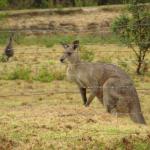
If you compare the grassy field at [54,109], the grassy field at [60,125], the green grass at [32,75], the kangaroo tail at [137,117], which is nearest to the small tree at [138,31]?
the grassy field at [54,109]

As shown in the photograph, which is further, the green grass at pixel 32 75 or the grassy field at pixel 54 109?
the green grass at pixel 32 75

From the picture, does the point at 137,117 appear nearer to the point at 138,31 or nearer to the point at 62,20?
the point at 138,31

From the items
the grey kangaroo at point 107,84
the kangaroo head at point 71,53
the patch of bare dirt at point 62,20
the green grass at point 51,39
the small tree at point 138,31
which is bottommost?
the patch of bare dirt at point 62,20

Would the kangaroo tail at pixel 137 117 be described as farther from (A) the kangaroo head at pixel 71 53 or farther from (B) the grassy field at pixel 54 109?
(A) the kangaroo head at pixel 71 53

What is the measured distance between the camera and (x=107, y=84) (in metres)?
12.2

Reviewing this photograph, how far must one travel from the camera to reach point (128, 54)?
21984 millimetres

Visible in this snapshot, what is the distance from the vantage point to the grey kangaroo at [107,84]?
468 inches

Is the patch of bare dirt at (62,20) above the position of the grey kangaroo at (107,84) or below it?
below

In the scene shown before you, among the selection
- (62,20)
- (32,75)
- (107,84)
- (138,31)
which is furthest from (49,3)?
(107,84)

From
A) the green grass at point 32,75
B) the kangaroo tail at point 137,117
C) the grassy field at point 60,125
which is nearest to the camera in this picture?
the grassy field at point 60,125

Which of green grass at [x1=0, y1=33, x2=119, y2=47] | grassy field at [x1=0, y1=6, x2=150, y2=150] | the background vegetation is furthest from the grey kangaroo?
the background vegetation

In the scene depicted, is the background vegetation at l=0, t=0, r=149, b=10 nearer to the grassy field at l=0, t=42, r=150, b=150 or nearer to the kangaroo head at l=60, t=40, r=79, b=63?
the grassy field at l=0, t=42, r=150, b=150

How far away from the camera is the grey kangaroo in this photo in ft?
39.0

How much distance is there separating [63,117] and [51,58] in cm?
1058
